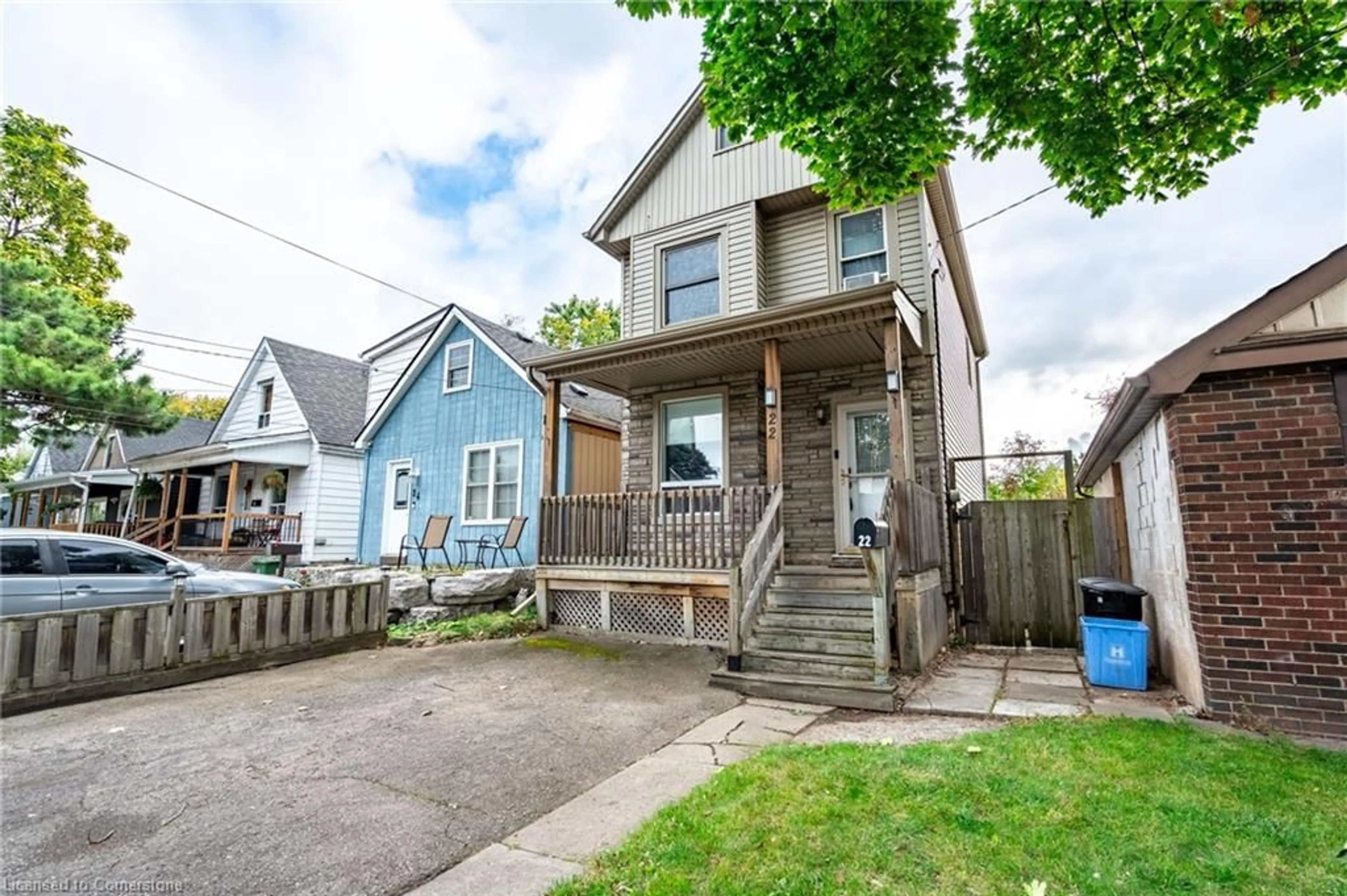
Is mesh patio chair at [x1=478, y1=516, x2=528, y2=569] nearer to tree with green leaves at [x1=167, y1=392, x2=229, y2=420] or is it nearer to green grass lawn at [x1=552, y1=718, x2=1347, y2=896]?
green grass lawn at [x1=552, y1=718, x2=1347, y2=896]

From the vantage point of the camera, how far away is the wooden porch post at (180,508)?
1527 cm

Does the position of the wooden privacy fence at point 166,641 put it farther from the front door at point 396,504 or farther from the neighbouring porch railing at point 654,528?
the front door at point 396,504

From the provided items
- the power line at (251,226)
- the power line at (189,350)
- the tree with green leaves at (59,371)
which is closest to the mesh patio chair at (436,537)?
the power line at (251,226)

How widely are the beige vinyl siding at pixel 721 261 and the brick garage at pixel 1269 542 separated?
5444 mm

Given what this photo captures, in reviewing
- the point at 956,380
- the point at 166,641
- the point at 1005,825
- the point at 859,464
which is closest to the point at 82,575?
the point at 166,641

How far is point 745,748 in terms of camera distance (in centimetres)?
399

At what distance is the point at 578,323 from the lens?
3209 centimetres

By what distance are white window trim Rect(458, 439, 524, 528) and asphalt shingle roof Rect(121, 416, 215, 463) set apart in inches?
507

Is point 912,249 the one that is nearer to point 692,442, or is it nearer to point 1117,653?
point 692,442

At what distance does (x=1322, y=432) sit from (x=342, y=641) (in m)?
9.27

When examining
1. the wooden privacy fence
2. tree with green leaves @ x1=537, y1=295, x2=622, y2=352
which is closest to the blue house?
the wooden privacy fence

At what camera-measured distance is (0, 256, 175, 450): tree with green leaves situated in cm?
1104

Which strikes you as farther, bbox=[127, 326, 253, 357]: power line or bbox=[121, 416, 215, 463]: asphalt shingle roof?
bbox=[121, 416, 215, 463]: asphalt shingle roof

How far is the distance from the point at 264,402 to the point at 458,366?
7146 mm
